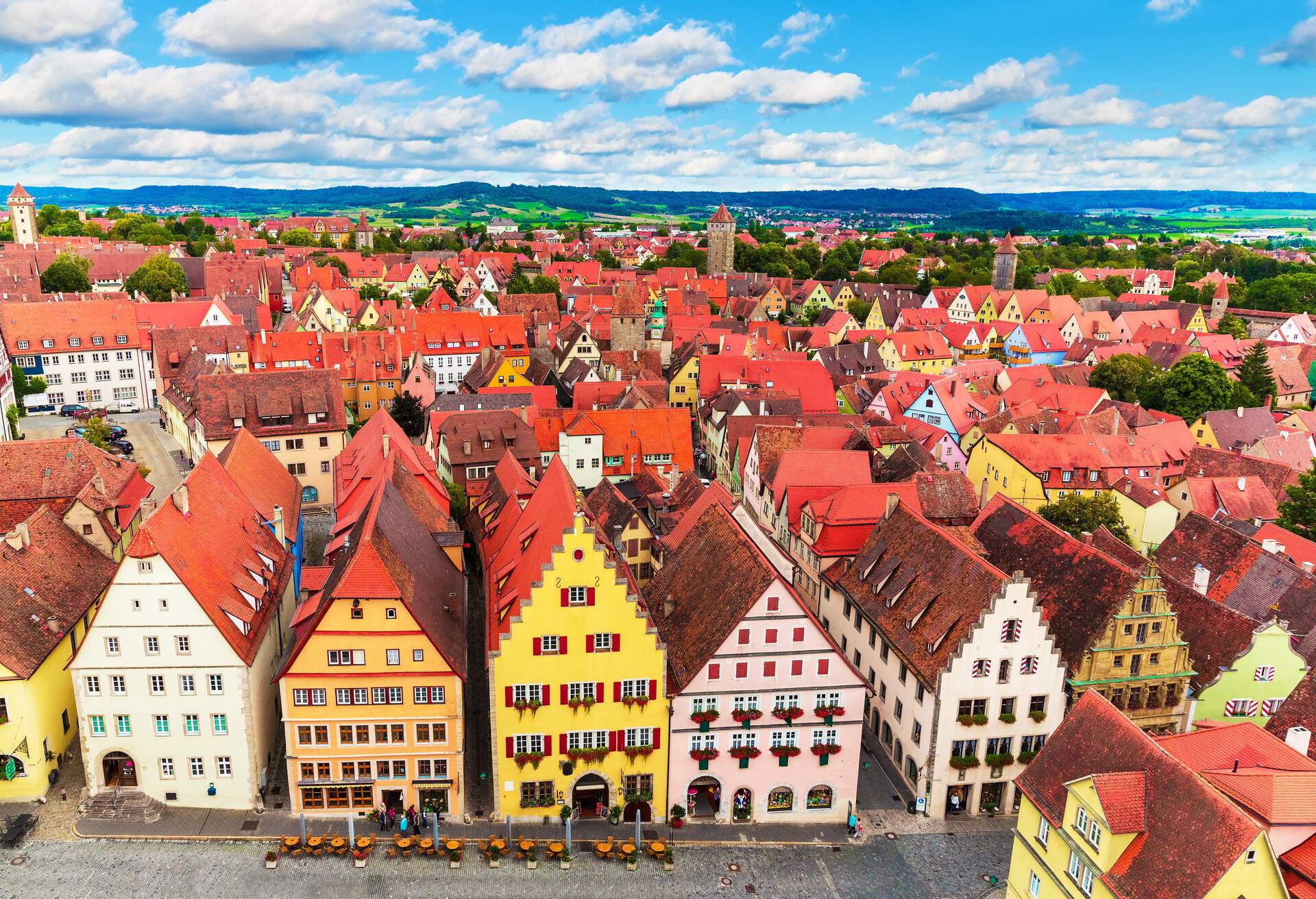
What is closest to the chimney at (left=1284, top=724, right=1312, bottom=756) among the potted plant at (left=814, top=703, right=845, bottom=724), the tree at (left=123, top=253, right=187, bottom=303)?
the potted plant at (left=814, top=703, right=845, bottom=724)

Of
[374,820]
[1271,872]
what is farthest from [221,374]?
[1271,872]

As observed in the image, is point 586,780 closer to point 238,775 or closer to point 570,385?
point 238,775

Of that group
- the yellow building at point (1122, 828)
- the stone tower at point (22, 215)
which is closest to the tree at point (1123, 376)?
the yellow building at point (1122, 828)

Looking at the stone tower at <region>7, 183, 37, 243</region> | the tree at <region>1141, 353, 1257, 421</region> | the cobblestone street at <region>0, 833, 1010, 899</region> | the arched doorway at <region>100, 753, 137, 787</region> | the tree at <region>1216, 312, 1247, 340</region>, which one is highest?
the stone tower at <region>7, 183, 37, 243</region>

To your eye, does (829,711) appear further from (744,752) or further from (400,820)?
(400,820)

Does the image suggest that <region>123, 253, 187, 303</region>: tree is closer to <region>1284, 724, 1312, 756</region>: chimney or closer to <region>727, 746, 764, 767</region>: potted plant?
<region>727, 746, 764, 767</region>: potted plant

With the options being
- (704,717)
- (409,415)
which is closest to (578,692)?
(704,717)

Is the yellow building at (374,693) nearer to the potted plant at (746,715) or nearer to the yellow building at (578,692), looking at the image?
the yellow building at (578,692)
